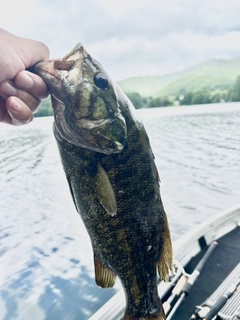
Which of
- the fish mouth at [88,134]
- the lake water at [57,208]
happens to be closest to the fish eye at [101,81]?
the fish mouth at [88,134]

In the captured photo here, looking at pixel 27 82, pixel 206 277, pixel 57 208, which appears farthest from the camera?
pixel 57 208

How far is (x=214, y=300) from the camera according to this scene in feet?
8.59

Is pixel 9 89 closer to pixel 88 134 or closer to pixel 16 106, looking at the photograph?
pixel 16 106

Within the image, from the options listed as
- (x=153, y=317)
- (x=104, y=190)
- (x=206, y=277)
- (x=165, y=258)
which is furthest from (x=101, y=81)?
(x=206, y=277)

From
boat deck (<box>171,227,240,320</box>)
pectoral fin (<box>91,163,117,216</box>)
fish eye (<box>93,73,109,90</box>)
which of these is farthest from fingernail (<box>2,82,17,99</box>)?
boat deck (<box>171,227,240,320</box>)

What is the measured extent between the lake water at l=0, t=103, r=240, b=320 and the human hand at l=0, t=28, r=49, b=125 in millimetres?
942

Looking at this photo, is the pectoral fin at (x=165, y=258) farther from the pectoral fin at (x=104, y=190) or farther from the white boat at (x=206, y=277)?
the white boat at (x=206, y=277)

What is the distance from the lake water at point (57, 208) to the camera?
158 inches

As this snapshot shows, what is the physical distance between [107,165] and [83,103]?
23 cm

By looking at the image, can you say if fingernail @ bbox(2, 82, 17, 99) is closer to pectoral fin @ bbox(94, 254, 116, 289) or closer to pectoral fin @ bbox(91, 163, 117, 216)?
pectoral fin @ bbox(91, 163, 117, 216)

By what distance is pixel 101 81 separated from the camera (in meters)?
1.19

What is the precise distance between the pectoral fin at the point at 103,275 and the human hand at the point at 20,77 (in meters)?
0.62

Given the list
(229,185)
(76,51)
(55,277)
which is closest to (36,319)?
(55,277)

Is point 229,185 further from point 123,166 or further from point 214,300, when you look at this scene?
point 123,166
